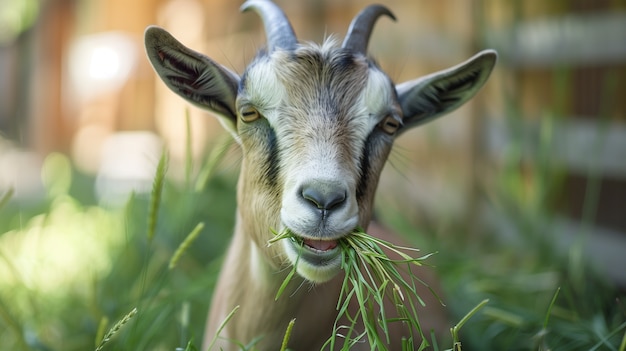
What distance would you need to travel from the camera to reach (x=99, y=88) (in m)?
12.6

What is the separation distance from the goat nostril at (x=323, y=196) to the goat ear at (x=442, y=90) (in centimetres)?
78

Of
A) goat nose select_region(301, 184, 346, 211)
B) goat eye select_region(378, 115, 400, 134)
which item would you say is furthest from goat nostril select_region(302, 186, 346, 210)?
goat eye select_region(378, 115, 400, 134)

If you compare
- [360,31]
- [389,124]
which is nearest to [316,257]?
[389,124]

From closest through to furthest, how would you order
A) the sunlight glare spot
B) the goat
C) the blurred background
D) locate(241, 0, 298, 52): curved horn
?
the goat → locate(241, 0, 298, 52): curved horn → the blurred background → the sunlight glare spot

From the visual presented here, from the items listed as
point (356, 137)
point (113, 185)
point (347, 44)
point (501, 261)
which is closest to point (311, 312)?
point (356, 137)

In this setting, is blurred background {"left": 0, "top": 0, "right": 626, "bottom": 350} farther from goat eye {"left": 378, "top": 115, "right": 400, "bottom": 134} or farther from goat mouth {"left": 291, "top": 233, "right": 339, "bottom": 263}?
goat mouth {"left": 291, "top": 233, "right": 339, "bottom": 263}

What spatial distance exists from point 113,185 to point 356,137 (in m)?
6.21

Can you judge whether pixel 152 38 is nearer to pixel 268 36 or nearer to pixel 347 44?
pixel 268 36

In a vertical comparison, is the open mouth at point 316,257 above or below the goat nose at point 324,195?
below

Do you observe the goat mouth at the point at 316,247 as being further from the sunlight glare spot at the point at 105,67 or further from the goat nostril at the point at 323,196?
the sunlight glare spot at the point at 105,67

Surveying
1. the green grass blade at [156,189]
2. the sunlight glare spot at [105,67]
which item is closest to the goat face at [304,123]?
the green grass blade at [156,189]

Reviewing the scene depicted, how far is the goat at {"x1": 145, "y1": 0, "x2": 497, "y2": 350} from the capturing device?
93.4 inches

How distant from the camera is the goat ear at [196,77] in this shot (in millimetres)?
2641

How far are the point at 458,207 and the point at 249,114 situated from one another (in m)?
3.92
